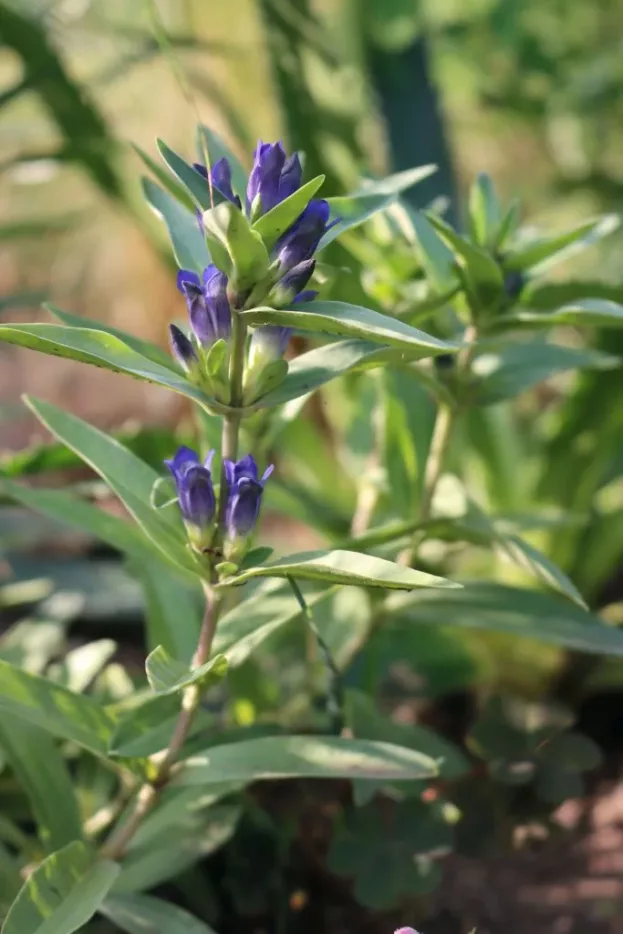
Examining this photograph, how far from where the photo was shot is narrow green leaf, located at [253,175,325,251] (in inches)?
16.0

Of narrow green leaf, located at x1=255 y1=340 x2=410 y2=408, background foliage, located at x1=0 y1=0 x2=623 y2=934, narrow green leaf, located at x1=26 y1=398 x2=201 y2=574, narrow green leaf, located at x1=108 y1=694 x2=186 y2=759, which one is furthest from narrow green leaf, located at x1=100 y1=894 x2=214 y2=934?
narrow green leaf, located at x1=255 y1=340 x2=410 y2=408

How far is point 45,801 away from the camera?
2.02 ft

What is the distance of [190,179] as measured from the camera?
1.54 feet

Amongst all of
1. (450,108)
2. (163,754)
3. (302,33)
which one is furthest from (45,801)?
(450,108)

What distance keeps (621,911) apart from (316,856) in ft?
0.85

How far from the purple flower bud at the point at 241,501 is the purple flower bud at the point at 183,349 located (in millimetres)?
54

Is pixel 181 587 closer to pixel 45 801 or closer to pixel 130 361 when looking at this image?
pixel 45 801

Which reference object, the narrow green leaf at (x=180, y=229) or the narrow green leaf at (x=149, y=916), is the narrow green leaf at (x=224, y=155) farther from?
the narrow green leaf at (x=149, y=916)

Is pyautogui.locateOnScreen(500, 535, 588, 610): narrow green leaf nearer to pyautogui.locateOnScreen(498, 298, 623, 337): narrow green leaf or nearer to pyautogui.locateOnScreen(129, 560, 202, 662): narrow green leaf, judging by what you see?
pyautogui.locateOnScreen(498, 298, 623, 337): narrow green leaf

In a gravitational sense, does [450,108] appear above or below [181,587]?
above

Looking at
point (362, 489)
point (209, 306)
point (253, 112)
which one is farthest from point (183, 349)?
point (253, 112)

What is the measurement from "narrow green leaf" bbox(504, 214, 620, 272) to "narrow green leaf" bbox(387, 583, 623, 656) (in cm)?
25

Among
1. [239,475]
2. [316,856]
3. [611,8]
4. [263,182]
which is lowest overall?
[316,856]

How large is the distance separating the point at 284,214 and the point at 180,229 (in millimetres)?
149
